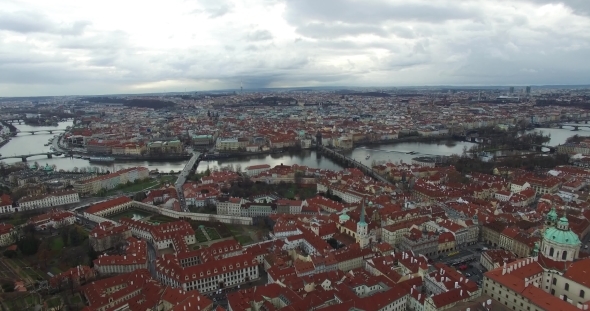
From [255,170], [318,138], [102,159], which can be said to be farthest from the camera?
[318,138]

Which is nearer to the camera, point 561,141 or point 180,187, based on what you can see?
point 180,187

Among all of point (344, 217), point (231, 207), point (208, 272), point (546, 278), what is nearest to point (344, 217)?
point (344, 217)

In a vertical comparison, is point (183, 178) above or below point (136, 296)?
below

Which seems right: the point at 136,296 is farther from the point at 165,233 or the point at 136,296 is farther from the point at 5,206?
the point at 5,206

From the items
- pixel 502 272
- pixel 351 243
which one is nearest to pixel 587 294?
pixel 502 272

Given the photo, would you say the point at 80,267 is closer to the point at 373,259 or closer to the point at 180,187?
the point at 373,259

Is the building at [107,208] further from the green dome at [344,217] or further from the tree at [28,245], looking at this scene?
the green dome at [344,217]

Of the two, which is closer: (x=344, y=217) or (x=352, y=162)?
(x=344, y=217)
